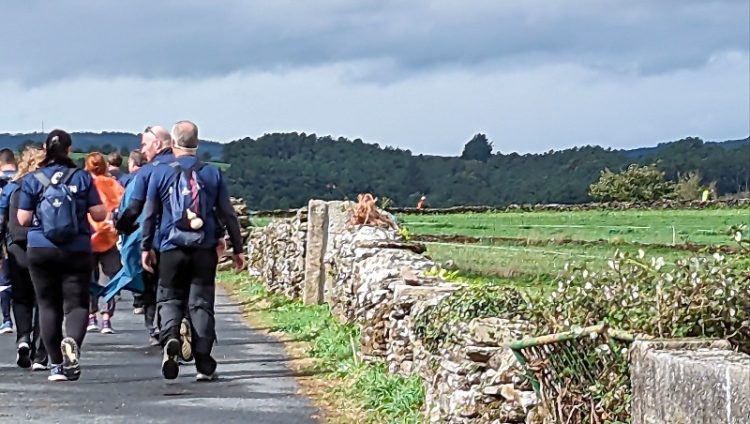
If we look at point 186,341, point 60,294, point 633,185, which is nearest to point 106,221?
point 60,294

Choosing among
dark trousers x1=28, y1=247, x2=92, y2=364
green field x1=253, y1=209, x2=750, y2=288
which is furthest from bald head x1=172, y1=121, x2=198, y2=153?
green field x1=253, y1=209, x2=750, y2=288

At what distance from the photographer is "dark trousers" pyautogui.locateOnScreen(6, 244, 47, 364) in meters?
10.4

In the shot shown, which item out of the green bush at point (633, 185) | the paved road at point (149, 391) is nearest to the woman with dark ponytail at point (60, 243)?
the paved road at point (149, 391)

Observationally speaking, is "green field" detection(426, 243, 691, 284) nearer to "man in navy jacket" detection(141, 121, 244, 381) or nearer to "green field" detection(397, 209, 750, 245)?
"green field" detection(397, 209, 750, 245)

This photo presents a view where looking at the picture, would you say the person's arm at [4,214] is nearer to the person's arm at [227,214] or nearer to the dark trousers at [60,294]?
the dark trousers at [60,294]

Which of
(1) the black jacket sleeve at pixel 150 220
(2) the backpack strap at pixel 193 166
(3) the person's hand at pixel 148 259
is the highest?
(2) the backpack strap at pixel 193 166

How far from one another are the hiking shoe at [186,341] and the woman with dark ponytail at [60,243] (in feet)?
2.32

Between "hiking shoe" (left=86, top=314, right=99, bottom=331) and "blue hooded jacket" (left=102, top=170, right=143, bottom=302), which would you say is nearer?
"blue hooded jacket" (left=102, top=170, right=143, bottom=302)

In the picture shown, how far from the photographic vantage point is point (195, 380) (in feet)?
32.1

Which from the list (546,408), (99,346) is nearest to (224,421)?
(546,408)

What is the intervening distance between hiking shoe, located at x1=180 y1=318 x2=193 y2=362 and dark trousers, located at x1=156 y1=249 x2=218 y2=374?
0.23 metres

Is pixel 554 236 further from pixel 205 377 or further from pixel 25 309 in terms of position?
pixel 205 377

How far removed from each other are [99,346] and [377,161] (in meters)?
38.1

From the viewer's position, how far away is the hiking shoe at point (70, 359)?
9500 millimetres
